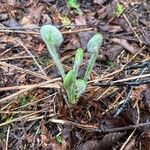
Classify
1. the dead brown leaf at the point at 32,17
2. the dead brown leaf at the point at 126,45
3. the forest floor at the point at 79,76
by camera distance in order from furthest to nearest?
1. the dead brown leaf at the point at 32,17
2. the dead brown leaf at the point at 126,45
3. the forest floor at the point at 79,76

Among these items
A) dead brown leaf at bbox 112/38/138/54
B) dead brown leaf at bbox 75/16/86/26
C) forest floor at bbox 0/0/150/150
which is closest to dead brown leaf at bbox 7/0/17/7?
forest floor at bbox 0/0/150/150

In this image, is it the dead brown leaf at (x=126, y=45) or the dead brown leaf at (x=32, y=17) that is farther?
the dead brown leaf at (x=32, y=17)

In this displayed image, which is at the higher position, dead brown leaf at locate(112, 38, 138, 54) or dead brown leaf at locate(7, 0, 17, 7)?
dead brown leaf at locate(7, 0, 17, 7)

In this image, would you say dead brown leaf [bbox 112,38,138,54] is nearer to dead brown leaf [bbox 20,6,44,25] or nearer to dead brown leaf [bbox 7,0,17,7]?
dead brown leaf [bbox 20,6,44,25]

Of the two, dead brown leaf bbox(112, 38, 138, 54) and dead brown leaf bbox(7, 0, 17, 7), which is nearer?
dead brown leaf bbox(112, 38, 138, 54)

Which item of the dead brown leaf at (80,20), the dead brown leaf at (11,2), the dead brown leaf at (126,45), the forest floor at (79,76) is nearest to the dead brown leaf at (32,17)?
the forest floor at (79,76)

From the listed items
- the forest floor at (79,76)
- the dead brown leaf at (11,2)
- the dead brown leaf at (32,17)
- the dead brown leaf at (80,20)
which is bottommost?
the forest floor at (79,76)

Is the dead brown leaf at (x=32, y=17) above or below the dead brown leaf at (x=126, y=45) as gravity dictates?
above

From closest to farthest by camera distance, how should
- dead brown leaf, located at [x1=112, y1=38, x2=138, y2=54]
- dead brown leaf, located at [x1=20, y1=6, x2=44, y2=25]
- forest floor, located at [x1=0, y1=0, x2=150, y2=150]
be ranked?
forest floor, located at [x1=0, y1=0, x2=150, y2=150] < dead brown leaf, located at [x1=112, y1=38, x2=138, y2=54] < dead brown leaf, located at [x1=20, y1=6, x2=44, y2=25]

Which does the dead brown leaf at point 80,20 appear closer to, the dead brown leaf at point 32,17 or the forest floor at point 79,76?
the forest floor at point 79,76
